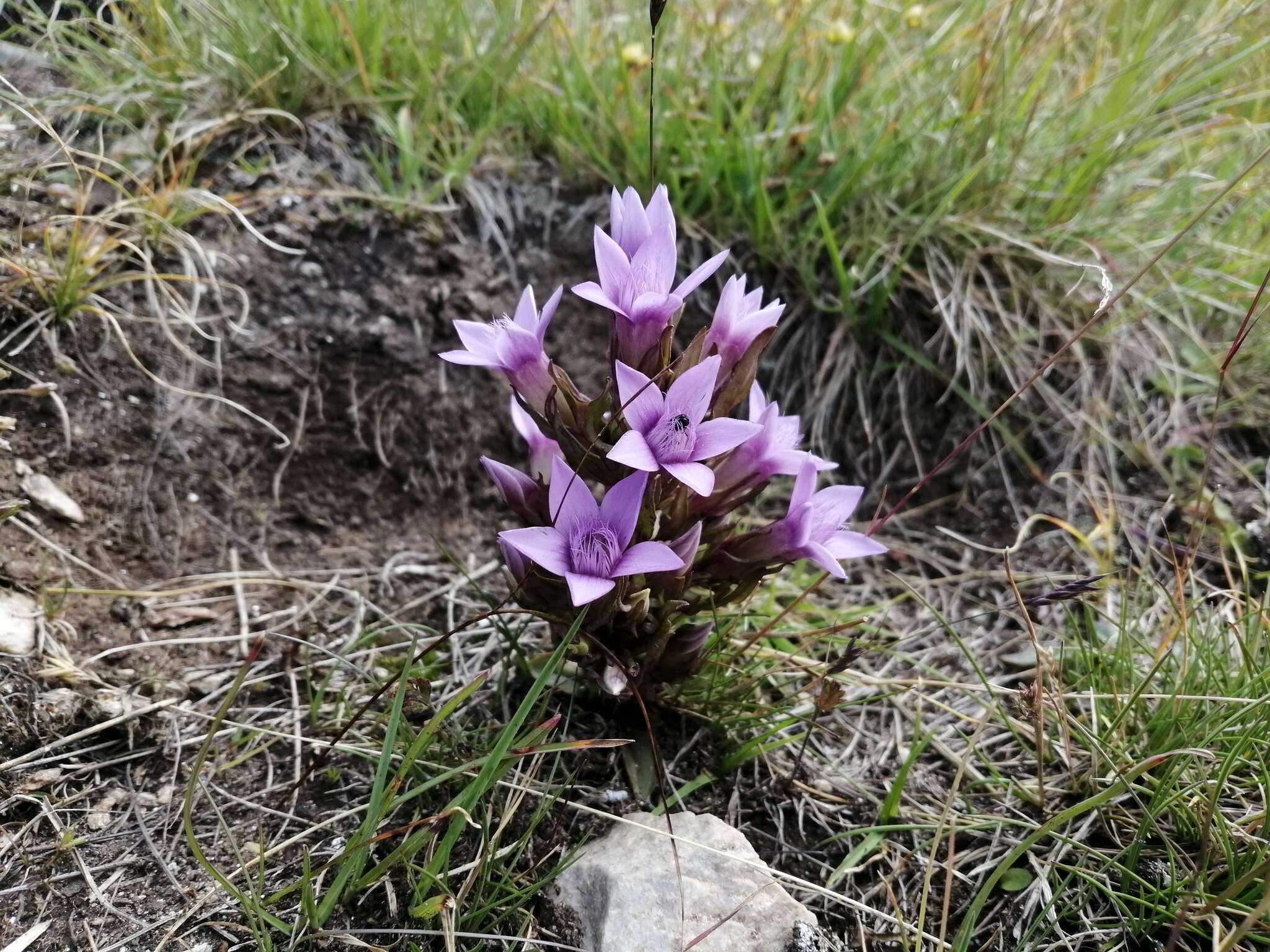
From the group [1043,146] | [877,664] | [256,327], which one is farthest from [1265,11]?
[256,327]

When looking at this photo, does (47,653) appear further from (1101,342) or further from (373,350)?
(1101,342)

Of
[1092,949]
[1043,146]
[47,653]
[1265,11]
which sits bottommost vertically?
[47,653]

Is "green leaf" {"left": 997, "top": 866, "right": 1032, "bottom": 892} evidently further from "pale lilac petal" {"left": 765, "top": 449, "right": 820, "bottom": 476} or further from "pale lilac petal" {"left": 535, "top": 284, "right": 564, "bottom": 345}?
"pale lilac petal" {"left": 535, "top": 284, "right": 564, "bottom": 345}

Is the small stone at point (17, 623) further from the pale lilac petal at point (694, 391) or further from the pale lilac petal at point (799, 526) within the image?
the pale lilac petal at point (799, 526)

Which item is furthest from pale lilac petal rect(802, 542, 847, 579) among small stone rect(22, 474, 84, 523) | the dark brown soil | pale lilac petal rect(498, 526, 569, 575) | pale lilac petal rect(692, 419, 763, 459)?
small stone rect(22, 474, 84, 523)

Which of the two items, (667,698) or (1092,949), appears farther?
(667,698)

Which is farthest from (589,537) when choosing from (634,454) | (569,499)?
(634,454)

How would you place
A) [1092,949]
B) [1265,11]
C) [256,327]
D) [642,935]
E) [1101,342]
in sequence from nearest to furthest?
[642,935] < [1092,949] < [256,327] < [1101,342] < [1265,11]

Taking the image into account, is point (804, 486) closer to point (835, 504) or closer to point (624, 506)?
point (835, 504)
